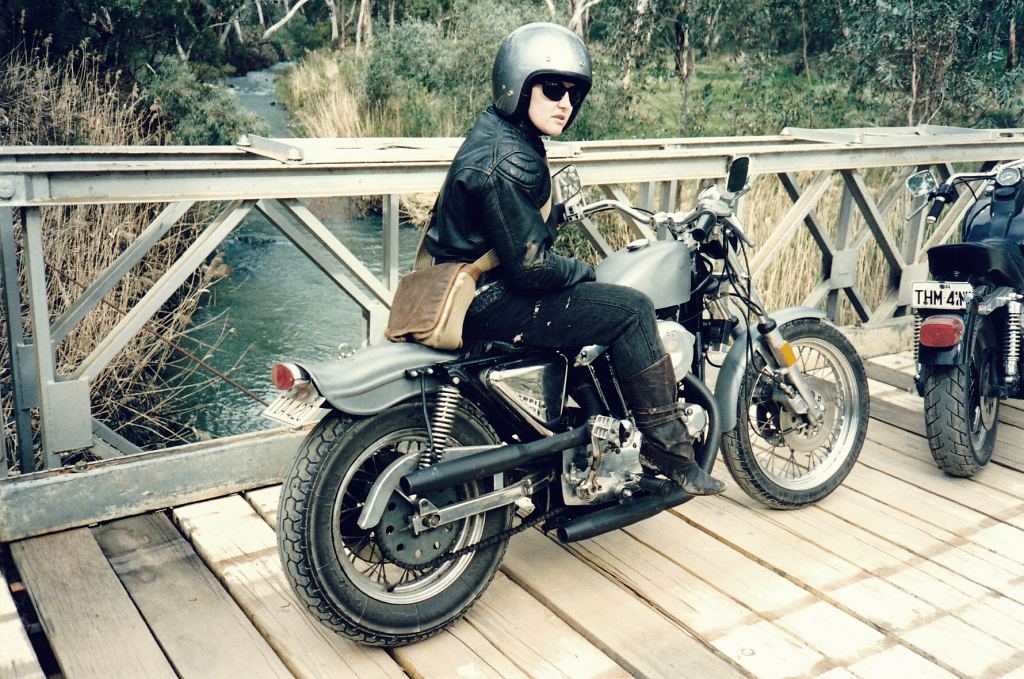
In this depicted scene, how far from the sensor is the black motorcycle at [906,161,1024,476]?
3561mm

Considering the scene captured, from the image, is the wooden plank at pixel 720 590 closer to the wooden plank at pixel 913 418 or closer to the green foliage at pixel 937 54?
the wooden plank at pixel 913 418

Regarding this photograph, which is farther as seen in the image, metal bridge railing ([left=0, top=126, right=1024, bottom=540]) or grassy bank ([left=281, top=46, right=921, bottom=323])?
grassy bank ([left=281, top=46, right=921, bottom=323])

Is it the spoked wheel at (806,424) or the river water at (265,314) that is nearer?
the spoked wheel at (806,424)

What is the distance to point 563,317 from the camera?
8.82 feet

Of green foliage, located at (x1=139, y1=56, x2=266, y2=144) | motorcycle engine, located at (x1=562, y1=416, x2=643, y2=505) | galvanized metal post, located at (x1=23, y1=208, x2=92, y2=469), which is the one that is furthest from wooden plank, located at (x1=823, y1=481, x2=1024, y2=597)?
green foliage, located at (x1=139, y1=56, x2=266, y2=144)

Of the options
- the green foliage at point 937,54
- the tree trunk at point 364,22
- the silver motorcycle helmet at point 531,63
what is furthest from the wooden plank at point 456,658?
the tree trunk at point 364,22

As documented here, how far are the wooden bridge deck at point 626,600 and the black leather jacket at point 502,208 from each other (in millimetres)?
926

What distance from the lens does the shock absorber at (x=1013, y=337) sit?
3.72 m

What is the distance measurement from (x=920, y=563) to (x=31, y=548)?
265 cm

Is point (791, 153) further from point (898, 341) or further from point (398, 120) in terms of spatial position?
point (398, 120)

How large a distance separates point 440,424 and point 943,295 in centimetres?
196

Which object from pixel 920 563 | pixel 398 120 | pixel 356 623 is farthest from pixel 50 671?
pixel 398 120

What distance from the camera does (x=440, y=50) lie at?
Result: 1591cm

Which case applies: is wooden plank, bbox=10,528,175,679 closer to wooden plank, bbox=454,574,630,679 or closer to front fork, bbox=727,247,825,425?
wooden plank, bbox=454,574,630,679
